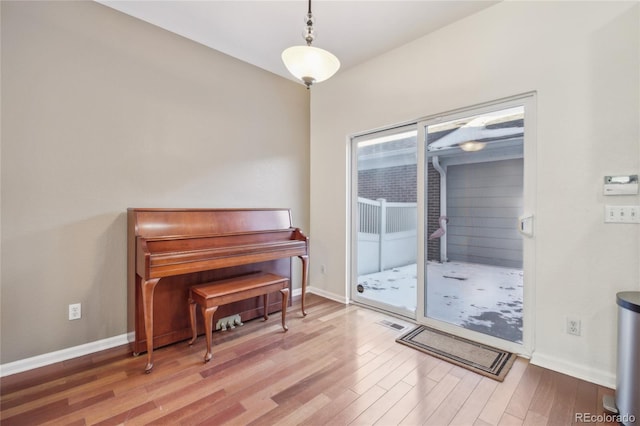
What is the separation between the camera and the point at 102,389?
73.9 inches

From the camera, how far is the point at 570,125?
6.65 ft

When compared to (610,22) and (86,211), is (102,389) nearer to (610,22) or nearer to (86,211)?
(86,211)

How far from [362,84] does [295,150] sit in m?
1.18

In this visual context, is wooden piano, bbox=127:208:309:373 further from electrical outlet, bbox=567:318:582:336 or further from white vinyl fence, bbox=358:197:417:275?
electrical outlet, bbox=567:318:582:336

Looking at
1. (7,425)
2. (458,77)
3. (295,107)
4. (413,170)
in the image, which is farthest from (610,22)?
(7,425)

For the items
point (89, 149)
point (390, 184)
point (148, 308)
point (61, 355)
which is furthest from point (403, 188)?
point (61, 355)

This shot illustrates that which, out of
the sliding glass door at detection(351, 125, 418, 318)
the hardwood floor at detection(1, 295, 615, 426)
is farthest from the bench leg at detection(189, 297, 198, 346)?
the sliding glass door at detection(351, 125, 418, 318)

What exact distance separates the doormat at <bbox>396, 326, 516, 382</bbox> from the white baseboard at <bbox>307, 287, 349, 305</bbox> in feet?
3.33

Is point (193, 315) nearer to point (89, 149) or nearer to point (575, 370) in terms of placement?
point (89, 149)

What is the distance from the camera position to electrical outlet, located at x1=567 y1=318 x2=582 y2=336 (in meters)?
2.00

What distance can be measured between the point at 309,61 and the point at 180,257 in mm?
1707

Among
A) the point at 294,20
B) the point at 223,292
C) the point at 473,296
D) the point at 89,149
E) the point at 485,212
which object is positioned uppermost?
the point at 294,20

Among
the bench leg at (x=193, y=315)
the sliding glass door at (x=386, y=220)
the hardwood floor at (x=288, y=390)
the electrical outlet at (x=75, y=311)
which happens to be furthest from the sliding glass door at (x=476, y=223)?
the electrical outlet at (x=75, y=311)

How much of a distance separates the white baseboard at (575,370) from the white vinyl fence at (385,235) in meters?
1.25
